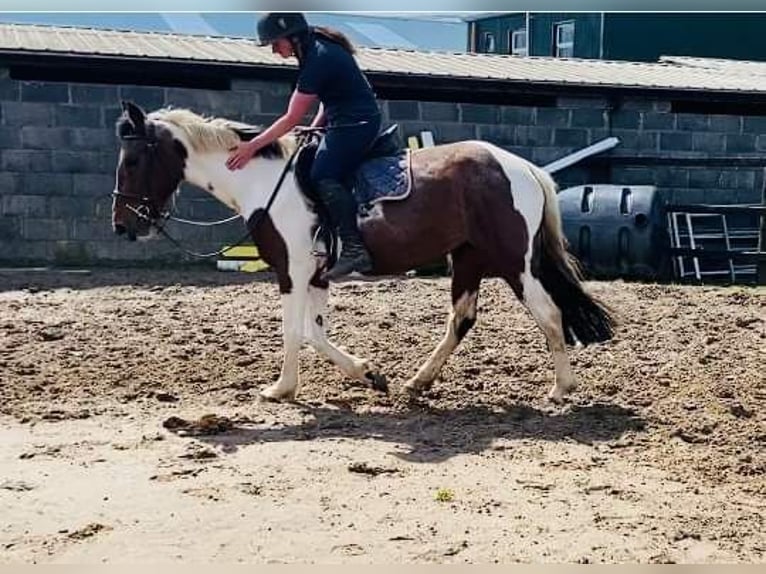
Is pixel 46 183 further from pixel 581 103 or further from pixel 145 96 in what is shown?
pixel 581 103

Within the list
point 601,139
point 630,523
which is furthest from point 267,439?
point 601,139

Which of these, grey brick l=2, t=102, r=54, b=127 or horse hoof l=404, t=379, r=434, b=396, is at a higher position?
grey brick l=2, t=102, r=54, b=127

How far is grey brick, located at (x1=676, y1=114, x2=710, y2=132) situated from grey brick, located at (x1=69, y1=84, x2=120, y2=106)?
738cm

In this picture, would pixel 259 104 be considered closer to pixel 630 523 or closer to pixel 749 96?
pixel 749 96

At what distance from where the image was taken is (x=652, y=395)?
622 cm

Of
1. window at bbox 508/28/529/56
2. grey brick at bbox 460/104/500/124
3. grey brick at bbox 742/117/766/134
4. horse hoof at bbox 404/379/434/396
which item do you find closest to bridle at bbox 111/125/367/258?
horse hoof at bbox 404/379/434/396

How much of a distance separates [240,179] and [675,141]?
920cm

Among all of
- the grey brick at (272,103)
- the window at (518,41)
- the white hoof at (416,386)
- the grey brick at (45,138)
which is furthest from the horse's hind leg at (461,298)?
the window at (518,41)

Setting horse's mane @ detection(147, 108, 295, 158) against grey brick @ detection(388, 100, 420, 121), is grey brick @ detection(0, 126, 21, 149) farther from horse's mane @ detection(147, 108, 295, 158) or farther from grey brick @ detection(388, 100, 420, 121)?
horse's mane @ detection(147, 108, 295, 158)

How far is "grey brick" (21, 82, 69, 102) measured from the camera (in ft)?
38.3

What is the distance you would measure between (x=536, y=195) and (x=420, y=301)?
10.7 feet

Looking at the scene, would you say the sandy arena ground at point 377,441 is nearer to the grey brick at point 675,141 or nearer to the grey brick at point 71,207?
the grey brick at point 71,207

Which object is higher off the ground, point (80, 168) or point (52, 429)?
point (80, 168)

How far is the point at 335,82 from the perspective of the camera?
5.93 metres
